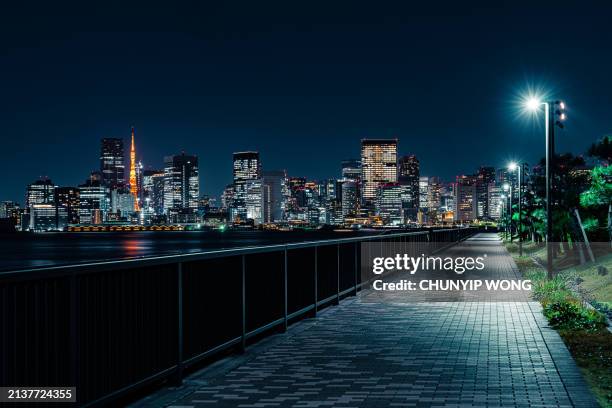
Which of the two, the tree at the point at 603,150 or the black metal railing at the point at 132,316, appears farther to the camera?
the tree at the point at 603,150

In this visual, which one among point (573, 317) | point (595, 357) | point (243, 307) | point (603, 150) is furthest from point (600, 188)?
point (243, 307)

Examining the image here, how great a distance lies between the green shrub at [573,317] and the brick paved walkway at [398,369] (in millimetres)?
271

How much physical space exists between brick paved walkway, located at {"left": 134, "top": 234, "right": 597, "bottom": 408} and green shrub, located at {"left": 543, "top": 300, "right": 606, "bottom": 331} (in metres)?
0.27


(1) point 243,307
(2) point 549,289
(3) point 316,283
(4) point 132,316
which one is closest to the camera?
(4) point 132,316

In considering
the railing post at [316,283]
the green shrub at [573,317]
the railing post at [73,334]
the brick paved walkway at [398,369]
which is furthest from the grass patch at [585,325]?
the railing post at [73,334]

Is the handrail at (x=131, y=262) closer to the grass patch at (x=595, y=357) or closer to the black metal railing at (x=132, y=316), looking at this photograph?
the black metal railing at (x=132, y=316)

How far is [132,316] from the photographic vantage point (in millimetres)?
8234

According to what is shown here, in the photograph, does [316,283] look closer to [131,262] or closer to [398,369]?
[398,369]

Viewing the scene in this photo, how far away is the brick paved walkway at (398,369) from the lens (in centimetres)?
817

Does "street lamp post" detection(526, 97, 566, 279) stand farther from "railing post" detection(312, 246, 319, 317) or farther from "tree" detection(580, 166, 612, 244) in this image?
"railing post" detection(312, 246, 319, 317)

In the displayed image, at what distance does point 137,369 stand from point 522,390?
3722 mm

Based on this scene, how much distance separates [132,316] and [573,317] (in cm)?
809

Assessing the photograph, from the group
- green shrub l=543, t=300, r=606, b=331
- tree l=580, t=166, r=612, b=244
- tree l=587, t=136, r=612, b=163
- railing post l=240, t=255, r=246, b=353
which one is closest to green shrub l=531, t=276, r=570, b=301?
green shrub l=543, t=300, r=606, b=331

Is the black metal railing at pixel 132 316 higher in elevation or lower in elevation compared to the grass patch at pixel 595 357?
higher
